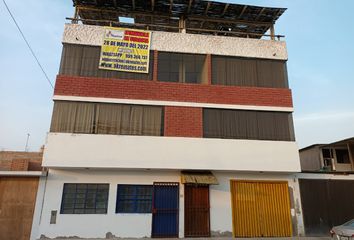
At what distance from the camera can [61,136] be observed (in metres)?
11.1

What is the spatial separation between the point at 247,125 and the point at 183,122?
3.22 m

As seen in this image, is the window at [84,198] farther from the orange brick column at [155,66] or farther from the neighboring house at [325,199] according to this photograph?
the neighboring house at [325,199]

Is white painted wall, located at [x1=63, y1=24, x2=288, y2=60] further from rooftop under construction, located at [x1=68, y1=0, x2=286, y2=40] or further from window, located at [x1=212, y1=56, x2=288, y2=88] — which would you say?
rooftop under construction, located at [x1=68, y1=0, x2=286, y2=40]

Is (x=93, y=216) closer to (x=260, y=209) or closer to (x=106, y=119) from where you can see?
(x=106, y=119)

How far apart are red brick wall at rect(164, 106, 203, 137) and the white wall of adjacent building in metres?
1.90

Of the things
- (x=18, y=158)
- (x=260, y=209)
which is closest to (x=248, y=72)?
(x=260, y=209)

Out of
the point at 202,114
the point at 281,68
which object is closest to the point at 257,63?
the point at 281,68

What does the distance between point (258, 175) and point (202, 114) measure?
13.5 ft

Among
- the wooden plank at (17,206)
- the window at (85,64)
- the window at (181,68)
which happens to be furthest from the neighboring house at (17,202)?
the window at (181,68)

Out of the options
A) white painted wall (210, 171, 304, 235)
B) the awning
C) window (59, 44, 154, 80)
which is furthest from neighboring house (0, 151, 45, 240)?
white painted wall (210, 171, 304, 235)

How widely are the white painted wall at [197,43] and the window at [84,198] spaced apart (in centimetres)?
697

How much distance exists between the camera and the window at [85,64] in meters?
12.2

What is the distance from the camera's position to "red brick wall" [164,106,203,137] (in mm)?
11820

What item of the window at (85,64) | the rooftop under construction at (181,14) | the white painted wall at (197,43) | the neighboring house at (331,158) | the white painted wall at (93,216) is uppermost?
the rooftop under construction at (181,14)
